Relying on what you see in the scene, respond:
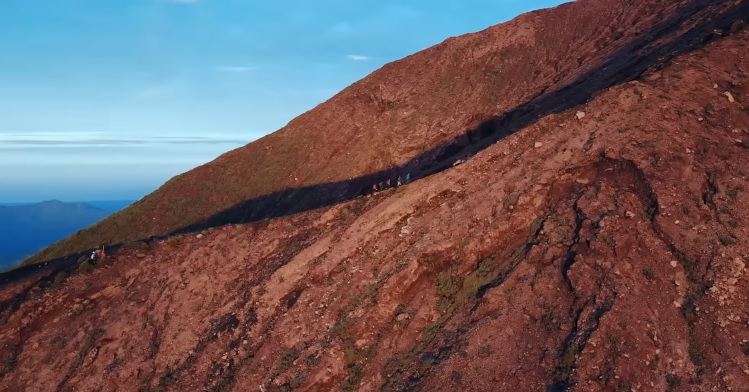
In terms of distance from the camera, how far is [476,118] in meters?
30.6

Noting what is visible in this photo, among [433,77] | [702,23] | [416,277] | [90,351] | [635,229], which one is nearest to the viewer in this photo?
[635,229]

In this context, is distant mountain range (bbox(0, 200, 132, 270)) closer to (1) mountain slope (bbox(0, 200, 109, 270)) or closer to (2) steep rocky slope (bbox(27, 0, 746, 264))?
(1) mountain slope (bbox(0, 200, 109, 270))

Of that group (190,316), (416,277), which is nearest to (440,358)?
(416,277)

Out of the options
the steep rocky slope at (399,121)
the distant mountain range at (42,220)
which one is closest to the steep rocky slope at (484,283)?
the steep rocky slope at (399,121)

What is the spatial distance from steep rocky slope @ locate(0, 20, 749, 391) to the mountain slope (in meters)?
51.0

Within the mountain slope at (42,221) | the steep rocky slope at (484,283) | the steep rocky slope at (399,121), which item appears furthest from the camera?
the mountain slope at (42,221)

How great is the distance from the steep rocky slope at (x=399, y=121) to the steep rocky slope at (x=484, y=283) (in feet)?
38.4

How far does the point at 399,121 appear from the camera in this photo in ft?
113

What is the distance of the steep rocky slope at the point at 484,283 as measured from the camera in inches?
421

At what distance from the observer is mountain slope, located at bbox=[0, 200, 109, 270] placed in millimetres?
63200

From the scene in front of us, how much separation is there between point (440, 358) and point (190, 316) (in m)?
6.30

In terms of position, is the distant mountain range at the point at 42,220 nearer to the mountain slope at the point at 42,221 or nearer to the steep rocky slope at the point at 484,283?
the mountain slope at the point at 42,221

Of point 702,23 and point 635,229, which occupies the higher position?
point 702,23

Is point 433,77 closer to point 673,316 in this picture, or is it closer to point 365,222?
point 365,222
